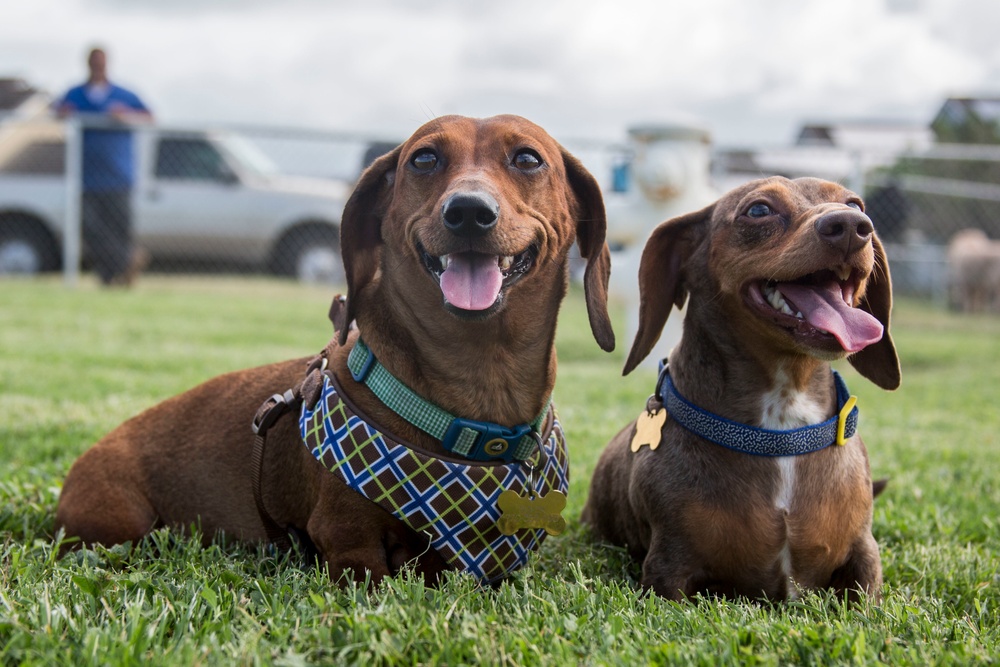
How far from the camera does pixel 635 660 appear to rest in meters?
2.08

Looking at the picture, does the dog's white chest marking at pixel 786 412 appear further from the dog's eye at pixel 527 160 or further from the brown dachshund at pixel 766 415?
the dog's eye at pixel 527 160

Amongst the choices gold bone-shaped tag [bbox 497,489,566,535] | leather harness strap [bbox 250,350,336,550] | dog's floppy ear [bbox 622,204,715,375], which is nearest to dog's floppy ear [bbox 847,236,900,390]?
dog's floppy ear [bbox 622,204,715,375]

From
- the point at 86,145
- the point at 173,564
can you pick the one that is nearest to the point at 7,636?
the point at 173,564

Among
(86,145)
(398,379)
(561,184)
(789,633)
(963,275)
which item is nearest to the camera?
(789,633)

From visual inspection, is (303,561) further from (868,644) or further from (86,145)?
(86,145)

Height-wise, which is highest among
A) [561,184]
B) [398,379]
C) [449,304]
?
[561,184]

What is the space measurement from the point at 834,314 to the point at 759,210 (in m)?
0.41

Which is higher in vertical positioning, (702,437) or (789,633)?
(702,437)

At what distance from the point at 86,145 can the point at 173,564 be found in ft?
34.2

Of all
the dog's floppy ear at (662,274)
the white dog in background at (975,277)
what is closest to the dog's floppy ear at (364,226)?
the dog's floppy ear at (662,274)

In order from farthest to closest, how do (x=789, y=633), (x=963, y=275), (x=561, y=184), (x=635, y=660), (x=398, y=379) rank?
(x=963, y=275) < (x=561, y=184) < (x=398, y=379) < (x=789, y=633) < (x=635, y=660)

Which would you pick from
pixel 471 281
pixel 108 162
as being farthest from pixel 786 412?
pixel 108 162

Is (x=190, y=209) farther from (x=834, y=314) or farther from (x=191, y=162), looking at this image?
(x=834, y=314)

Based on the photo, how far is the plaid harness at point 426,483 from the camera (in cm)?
263
